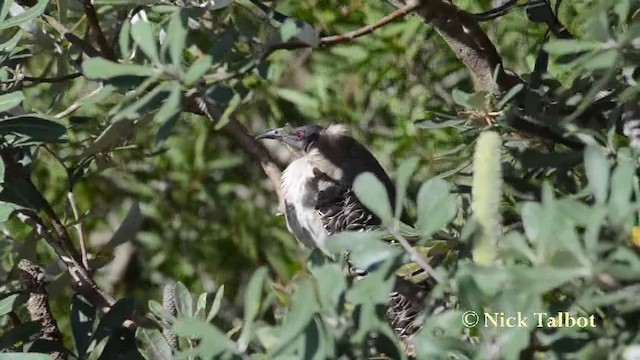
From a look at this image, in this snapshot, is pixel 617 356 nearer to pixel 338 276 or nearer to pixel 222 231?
pixel 338 276

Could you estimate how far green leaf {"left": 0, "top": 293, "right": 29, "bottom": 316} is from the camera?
135 cm

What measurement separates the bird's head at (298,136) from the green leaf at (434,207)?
5.93ft

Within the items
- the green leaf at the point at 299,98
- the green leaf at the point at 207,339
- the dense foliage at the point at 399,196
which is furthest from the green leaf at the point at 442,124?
the green leaf at the point at 299,98

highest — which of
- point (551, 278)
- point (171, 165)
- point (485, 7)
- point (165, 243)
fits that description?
point (551, 278)

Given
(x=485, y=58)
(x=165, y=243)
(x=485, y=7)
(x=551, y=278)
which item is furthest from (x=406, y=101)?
(x=551, y=278)

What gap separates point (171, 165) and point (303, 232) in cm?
88

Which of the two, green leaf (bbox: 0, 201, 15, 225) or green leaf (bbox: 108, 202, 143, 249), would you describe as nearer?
green leaf (bbox: 0, 201, 15, 225)

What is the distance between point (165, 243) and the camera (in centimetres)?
322

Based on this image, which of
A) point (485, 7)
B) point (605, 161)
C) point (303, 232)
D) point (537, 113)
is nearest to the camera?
point (605, 161)

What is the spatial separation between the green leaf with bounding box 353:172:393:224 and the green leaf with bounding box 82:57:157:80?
0.76 ft

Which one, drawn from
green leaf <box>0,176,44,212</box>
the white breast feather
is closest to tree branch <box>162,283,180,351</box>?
green leaf <box>0,176,44,212</box>

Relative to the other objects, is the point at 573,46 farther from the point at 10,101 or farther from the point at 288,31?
the point at 10,101

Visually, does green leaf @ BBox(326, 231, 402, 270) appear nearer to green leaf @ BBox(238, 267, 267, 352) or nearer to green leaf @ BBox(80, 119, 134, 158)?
green leaf @ BBox(238, 267, 267, 352)

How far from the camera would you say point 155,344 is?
1.29 m
